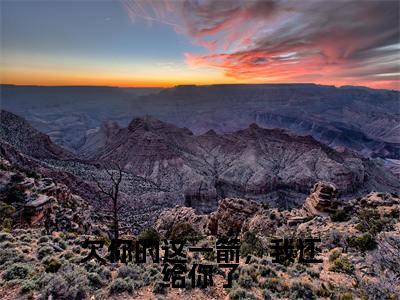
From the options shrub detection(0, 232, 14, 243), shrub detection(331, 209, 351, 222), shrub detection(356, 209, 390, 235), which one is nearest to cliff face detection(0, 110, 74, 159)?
shrub detection(0, 232, 14, 243)

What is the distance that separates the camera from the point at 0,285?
359 inches

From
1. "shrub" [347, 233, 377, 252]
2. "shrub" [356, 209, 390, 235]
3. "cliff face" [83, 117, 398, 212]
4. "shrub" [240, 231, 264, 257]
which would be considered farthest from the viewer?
"cliff face" [83, 117, 398, 212]

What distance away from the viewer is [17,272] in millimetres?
9859

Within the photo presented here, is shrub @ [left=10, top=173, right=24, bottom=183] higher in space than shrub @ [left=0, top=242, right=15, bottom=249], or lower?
lower

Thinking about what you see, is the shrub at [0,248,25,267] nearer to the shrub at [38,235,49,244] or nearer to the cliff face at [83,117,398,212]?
the shrub at [38,235,49,244]

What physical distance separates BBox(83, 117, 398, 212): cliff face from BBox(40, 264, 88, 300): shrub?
71.5 metres

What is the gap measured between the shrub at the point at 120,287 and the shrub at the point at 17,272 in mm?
3198

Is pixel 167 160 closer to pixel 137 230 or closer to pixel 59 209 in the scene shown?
pixel 137 230

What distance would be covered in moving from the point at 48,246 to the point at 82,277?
193 inches

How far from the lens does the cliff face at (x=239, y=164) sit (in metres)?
88.5

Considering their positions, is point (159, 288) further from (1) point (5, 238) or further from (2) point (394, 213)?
(2) point (394, 213)

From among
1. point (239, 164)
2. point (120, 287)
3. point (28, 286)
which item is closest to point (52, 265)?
point (28, 286)

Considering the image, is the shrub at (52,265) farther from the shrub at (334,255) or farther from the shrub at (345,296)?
the shrub at (334,255)

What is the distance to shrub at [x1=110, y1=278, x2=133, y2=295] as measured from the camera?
373 inches
